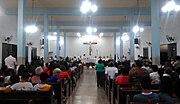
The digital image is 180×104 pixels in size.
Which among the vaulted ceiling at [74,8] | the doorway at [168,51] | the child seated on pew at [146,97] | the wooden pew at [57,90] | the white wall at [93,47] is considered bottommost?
the wooden pew at [57,90]

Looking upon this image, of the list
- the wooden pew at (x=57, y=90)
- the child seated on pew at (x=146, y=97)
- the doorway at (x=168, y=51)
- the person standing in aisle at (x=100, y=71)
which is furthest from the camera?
the doorway at (x=168, y=51)

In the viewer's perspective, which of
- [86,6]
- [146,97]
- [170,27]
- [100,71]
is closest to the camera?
[146,97]

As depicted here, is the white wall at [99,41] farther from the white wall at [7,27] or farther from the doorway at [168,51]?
the doorway at [168,51]

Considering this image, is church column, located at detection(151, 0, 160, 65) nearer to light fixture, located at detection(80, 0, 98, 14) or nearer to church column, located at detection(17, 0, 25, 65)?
light fixture, located at detection(80, 0, 98, 14)

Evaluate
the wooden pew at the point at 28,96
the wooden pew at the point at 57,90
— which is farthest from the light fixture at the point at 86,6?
the wooden pew at the point at 28,96

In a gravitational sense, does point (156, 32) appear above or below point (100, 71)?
above

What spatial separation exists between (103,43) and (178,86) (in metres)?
31.4

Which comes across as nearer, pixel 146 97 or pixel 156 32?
pixel 146 97

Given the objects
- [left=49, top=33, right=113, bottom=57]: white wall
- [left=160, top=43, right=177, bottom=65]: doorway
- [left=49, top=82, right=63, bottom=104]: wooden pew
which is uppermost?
[left=49, top=33, right=113, bottom=57]: white wall

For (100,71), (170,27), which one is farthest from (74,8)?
(170,27)

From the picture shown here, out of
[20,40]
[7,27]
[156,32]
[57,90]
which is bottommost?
[57,90]

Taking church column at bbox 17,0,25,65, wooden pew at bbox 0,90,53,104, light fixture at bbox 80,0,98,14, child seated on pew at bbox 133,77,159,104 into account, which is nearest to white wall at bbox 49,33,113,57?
church column at bbox 17,0,25,65

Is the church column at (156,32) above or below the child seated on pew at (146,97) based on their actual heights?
above

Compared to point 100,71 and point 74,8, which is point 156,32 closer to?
point 100,71
